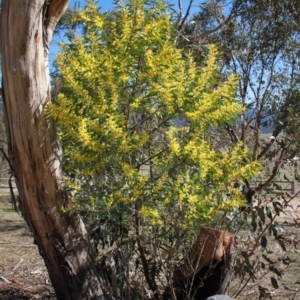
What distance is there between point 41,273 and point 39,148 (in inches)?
114

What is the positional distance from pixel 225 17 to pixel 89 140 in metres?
6.84

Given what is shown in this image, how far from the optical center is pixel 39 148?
4031mm

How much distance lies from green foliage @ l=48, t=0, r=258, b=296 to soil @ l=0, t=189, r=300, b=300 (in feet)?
3.10

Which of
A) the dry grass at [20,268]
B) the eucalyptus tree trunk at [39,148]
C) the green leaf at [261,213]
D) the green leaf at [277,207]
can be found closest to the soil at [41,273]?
the dry grass at [20,268]

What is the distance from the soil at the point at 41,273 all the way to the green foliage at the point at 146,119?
95 centimetres

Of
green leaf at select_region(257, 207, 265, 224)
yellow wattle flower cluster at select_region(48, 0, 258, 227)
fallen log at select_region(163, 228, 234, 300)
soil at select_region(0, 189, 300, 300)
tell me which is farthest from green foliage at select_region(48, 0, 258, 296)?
soil at select_region(0, 189, 300, 300)

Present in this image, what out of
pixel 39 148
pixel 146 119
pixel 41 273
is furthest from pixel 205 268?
pixel 41 273

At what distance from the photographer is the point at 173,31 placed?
12.8ft

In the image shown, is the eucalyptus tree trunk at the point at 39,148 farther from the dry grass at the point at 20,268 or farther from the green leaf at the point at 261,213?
the green leaf at the point at 261,213

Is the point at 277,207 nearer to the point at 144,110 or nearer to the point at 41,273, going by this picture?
the point at 144,110

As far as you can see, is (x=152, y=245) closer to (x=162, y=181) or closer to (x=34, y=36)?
(x=162, y=181)

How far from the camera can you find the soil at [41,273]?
5.19 metres

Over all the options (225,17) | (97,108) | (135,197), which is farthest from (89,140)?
(225,17)

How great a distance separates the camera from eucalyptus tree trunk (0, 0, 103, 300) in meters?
3.98
